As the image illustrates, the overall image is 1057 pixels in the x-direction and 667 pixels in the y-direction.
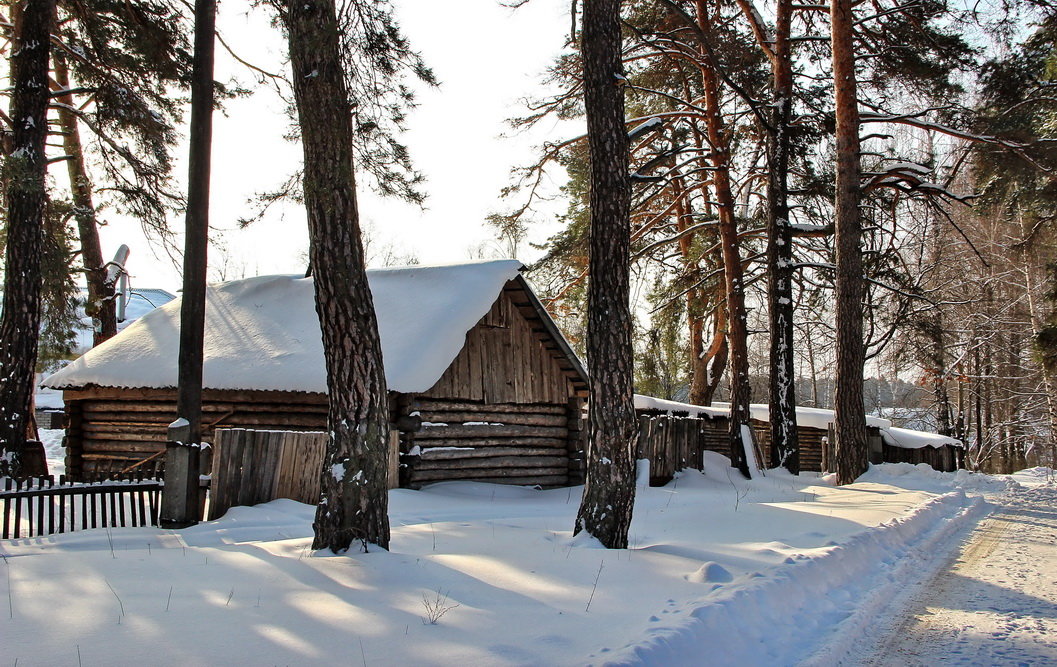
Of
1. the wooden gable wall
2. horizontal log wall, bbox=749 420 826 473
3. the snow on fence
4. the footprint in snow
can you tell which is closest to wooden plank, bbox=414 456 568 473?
the wooden gable wall

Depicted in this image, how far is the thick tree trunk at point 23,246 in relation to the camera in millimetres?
10547

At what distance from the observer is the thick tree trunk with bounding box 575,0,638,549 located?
267 inches

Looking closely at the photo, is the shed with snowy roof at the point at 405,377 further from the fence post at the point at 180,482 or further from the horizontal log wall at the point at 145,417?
the fence post at the point at 180,482

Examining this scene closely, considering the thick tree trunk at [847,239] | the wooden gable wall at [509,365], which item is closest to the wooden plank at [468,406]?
the wooden gable wall at [509,365]

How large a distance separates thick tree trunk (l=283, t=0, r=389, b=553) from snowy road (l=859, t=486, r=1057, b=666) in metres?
3.69

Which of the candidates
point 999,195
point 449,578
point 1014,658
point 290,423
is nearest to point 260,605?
point 449,578

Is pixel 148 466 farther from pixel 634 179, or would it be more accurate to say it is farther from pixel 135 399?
pixel 634 179

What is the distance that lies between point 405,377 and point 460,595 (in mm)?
7923

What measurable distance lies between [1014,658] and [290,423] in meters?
11.7

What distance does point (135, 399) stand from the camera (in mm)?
14734

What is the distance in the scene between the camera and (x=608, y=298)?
688 centimetres

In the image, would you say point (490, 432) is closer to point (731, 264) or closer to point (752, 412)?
point (731, 264)

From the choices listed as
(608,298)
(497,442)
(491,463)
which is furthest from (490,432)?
(608,298)

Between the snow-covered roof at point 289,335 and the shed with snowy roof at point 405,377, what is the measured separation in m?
0.03
